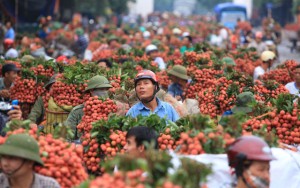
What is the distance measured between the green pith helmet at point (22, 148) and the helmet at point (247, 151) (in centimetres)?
155

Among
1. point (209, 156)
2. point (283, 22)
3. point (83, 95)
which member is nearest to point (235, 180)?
point (209, 156)

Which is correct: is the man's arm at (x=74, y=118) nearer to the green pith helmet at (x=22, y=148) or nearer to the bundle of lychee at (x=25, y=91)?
the bundle of lychee at (x=25, y=91)

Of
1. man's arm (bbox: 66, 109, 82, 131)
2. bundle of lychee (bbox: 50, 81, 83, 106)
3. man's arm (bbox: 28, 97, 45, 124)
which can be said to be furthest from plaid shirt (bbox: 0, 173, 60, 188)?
man's arm (bbox: 28, 97, 45, 124)

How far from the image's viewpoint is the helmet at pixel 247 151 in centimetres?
612

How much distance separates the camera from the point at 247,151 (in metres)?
6.15

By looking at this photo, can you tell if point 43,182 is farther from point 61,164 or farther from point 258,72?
point 258,72

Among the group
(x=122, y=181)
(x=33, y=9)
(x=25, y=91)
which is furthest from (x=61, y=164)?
(x=33, y=9)

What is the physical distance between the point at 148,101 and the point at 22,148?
3.67 m

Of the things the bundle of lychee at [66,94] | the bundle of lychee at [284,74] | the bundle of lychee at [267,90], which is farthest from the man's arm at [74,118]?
the bundle of lychee at [284,74]

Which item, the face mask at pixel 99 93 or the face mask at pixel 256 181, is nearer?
the face mask at pixel 256 181

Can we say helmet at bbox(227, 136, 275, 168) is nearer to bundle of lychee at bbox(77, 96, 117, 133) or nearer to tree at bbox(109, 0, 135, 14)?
bundle of lychee at bbox(77, 96, 117, 133)

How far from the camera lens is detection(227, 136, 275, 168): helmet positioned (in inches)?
241

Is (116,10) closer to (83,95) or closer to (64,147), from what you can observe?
(83,95)

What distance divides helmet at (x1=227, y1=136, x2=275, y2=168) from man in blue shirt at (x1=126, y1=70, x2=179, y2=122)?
3489 millimetres
